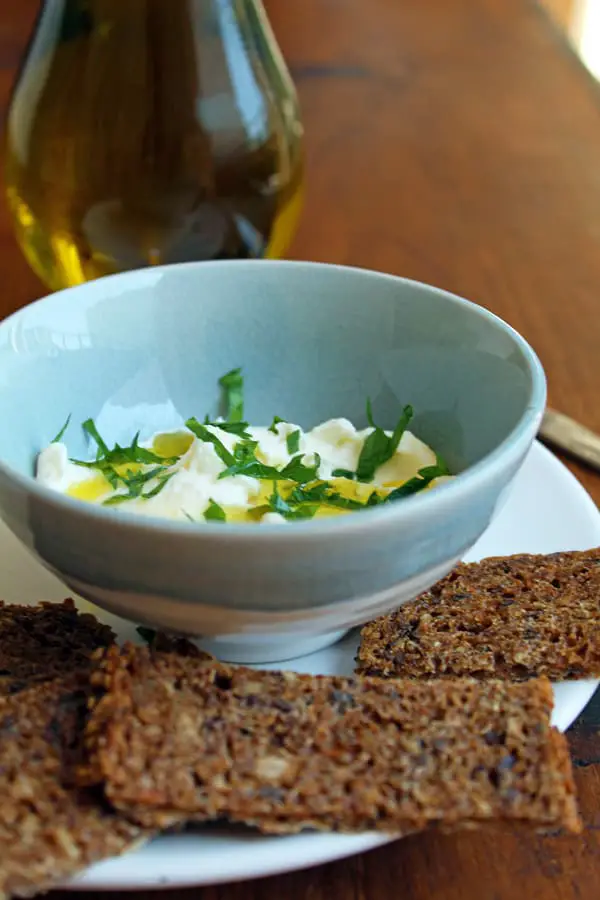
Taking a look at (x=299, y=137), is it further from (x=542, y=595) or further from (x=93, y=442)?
(x=542, y=595)

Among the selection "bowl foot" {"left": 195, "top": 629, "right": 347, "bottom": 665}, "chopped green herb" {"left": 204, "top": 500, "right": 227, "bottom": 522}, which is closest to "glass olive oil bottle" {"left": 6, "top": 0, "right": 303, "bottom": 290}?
"chopped green herb" {"left": 204, "top": 500, "right": 227, "bottom": 522}

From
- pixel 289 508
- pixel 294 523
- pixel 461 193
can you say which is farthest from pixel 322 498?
pixel 461 193

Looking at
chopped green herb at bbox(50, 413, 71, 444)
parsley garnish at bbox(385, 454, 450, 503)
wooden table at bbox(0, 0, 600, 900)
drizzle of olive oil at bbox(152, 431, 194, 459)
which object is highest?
chopped green herb at bbox(50, 413, 71, 444)

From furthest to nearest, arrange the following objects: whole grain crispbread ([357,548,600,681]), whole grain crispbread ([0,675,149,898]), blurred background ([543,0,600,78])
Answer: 1. blurred background ([543,0,600,78])
2. whole grain crispbread ([357,548,600,681])
3. whole grain crispbread ([0,675,149,898])

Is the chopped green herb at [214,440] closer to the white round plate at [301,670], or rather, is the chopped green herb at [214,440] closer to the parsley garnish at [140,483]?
the parsley garnish at [140,483]

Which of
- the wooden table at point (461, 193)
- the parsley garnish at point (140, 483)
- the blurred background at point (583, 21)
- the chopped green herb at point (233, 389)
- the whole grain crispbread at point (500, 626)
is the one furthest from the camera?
the blurred background at point (583, 21)

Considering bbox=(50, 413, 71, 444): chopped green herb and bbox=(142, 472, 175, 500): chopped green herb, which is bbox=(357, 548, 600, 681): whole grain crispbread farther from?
bbox=(50, 413, 71, 444): chopped green herb

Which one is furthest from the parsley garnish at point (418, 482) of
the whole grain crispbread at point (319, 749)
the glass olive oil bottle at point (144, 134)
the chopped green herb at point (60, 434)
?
the glass olive oil bottle at point (144, 134)
